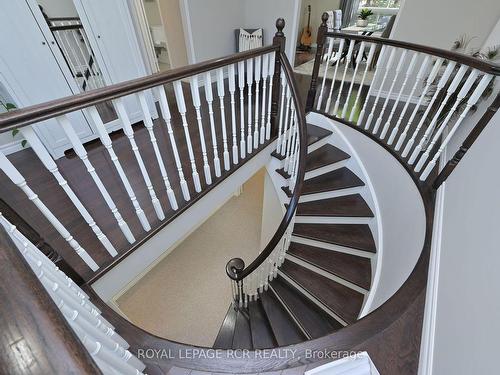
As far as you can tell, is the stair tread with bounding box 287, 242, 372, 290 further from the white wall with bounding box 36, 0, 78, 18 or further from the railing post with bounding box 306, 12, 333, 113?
the white wall with bounding box 36, 0, 78, 18

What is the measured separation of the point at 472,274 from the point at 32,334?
1296mm

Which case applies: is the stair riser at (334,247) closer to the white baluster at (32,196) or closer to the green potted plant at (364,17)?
the white baluster at (32,196)

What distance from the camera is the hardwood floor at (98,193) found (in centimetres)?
144

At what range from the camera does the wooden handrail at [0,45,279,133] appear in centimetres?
82

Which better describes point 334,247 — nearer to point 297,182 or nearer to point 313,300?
point 313,300

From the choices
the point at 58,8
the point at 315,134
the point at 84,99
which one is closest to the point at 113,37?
the point at 58,8

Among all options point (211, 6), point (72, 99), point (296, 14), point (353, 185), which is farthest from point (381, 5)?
point (72, 99)

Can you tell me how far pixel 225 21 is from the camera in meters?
3.84

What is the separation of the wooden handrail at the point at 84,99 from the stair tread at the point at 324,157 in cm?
174

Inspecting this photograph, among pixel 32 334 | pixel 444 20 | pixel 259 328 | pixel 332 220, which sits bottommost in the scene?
A: pixel 259 328

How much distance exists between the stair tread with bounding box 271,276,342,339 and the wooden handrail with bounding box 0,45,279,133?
85.1 inches

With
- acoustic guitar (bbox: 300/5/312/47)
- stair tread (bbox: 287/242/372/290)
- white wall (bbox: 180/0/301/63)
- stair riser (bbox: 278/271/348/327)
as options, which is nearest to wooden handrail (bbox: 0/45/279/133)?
stair tread (bbox: 287/242/372/290)

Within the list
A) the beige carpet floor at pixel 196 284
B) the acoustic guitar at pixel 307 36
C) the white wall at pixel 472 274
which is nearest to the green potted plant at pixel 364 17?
the acoustic guitar at pixel 307 36

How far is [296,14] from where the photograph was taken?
3.77 meters
